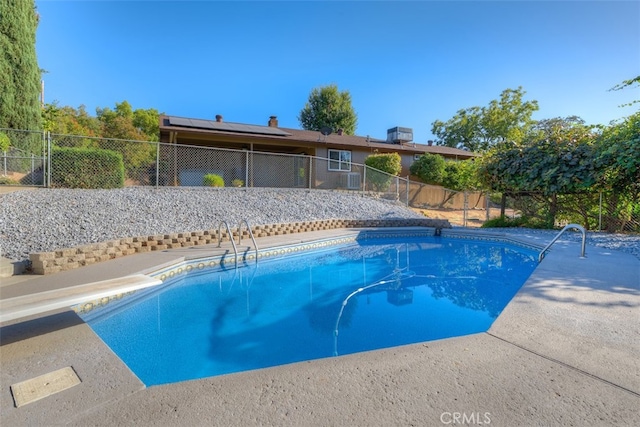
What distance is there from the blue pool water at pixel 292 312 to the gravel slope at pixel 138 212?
2335mm

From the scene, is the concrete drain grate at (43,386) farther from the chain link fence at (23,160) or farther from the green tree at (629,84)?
the green tree at (629,84)

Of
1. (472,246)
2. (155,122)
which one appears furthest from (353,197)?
(155,122)

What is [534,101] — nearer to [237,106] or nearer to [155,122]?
[237,106]

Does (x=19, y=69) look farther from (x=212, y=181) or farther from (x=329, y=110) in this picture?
(x=329, y=110)

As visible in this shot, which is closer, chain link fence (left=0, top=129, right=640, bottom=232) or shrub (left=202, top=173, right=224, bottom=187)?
chain link fence (left=0, top=129, right=640, bottom=232)

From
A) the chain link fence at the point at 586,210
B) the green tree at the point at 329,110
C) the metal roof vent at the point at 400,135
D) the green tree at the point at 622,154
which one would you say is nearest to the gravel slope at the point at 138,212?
the chain link fence at the point at 586,210

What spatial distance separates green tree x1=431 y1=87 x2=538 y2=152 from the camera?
2658 cm

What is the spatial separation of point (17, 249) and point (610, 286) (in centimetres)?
876

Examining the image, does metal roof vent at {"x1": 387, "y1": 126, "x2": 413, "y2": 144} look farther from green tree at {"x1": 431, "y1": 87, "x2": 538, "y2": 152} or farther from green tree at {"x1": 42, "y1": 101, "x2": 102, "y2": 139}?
green tree at {"x1": 42, "y1": 101, "x2": 102, "y2": 139}

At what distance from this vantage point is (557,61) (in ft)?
35.7

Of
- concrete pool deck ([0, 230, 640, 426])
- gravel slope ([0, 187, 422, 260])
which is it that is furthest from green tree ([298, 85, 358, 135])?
concrete pool deck ([0, 230, 640, 426])

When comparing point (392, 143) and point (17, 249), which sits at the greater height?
point (392, 143)

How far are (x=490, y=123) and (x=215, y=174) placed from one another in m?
25.7

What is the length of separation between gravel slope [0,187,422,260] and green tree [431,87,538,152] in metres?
20.1
